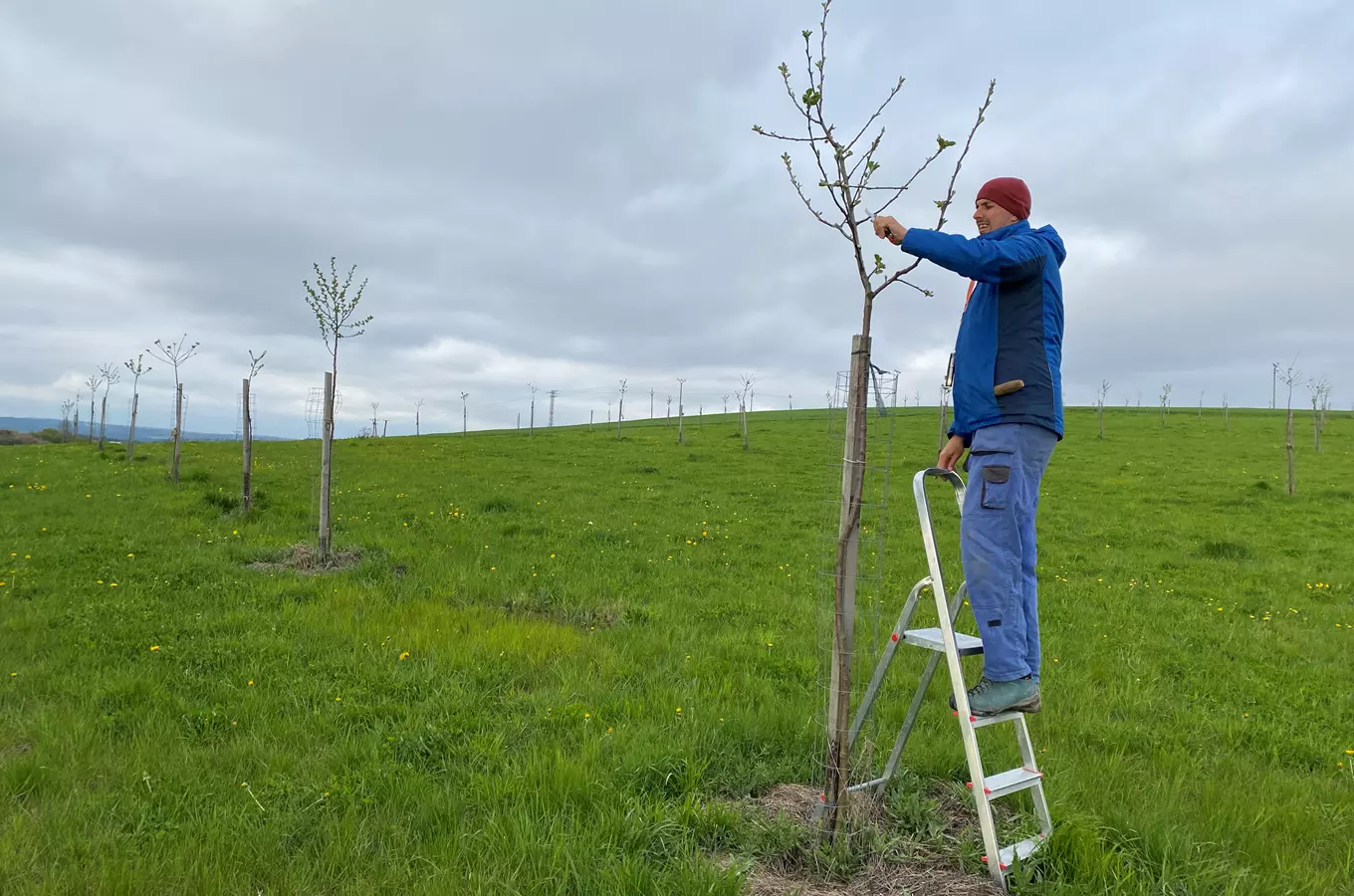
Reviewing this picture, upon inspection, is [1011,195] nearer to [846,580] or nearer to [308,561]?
[846,580]

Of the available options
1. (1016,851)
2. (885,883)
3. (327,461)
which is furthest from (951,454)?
(327,461)

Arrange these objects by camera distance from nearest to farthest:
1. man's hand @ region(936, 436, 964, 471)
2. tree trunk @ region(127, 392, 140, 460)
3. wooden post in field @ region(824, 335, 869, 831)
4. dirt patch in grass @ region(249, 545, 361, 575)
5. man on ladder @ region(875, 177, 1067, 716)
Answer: man on ladder @ region(875, 177, 1067, 716)
wooden post in field @ region(824, 335, 869, 831)
man's hand @ region(936, 436, 964, 471)
dirt patch in grass @ region(249, 545, 361, 575)
tree trunk @ region(127, 392, 140, 460)

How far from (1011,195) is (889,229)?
2.63 feet

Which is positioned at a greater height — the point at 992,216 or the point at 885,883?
the point at 992,216

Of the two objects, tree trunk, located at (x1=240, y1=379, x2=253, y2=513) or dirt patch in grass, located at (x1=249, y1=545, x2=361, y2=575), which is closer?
dirt patch in grass, located at (x1=249, y1=545, x2=361, y2=575)

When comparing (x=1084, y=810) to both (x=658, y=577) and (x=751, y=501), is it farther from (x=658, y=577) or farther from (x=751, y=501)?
(x=751, y=501)

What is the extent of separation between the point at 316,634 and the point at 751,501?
1237 centimetres

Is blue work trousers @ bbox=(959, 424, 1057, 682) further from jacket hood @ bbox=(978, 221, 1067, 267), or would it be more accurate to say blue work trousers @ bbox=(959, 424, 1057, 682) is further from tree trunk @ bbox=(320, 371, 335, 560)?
tree trunk @ bbox=(320, 371, 335, 560)

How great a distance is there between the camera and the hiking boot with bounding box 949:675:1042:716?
3.24m

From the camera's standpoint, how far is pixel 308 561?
380 inches

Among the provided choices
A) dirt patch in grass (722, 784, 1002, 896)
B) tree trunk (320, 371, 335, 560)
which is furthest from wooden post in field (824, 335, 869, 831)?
tree trunk (320, 371, 335, 560)

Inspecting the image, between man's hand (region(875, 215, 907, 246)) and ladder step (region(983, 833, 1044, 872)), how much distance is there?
2.58 metres

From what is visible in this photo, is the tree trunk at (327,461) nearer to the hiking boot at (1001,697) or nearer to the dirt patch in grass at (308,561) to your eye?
the dirt patch in grass at (308,561)

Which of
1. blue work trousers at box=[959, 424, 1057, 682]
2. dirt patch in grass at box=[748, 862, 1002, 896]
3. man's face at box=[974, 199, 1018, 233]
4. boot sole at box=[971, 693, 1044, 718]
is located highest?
man's face at box=[974, 199, 1018, 233]
